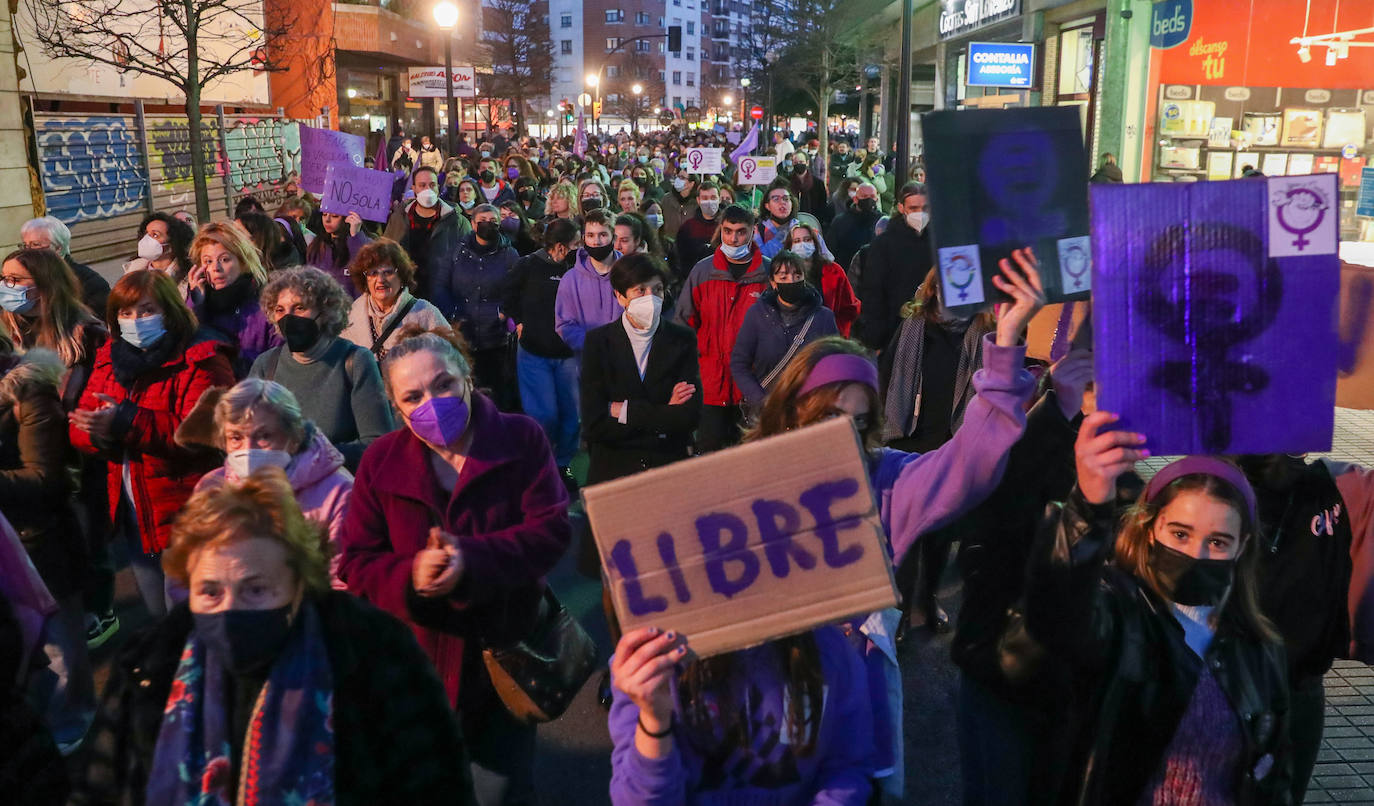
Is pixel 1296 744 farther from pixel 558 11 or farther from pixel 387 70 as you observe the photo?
pixel 558 11

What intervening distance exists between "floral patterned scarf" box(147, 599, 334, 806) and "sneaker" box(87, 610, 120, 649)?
A: 3546 mm

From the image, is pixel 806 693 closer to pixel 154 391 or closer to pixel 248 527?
pixel 248 527

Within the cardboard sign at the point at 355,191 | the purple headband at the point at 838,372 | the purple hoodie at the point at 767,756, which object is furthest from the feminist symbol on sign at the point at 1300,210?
the cardboard sign at the point at 355,191

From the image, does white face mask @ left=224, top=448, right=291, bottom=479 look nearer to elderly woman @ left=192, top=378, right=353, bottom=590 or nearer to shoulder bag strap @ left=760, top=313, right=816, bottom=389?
elderly woman @ left=192, top=378, right=353, bottom=590

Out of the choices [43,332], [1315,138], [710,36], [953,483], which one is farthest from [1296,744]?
[710,36]

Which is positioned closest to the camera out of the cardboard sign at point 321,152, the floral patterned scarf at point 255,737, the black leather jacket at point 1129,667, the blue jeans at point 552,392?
the floral patterned scarf at point 255,737

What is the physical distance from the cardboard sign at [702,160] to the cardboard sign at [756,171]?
3.82 ft

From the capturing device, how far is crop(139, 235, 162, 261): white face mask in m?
7.02

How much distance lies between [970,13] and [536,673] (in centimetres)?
2616

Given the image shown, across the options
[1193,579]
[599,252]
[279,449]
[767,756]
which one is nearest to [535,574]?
[279,449]

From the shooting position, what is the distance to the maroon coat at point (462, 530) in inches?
126

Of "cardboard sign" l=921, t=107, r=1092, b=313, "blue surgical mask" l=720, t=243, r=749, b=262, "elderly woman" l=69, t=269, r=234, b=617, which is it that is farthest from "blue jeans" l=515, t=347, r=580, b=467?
"cardboard sign" l=921, t=107, r=1092, b=313

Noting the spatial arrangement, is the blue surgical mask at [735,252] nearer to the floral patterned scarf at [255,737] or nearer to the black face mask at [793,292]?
the black face mask at [793,292]

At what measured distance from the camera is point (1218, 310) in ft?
7.84
